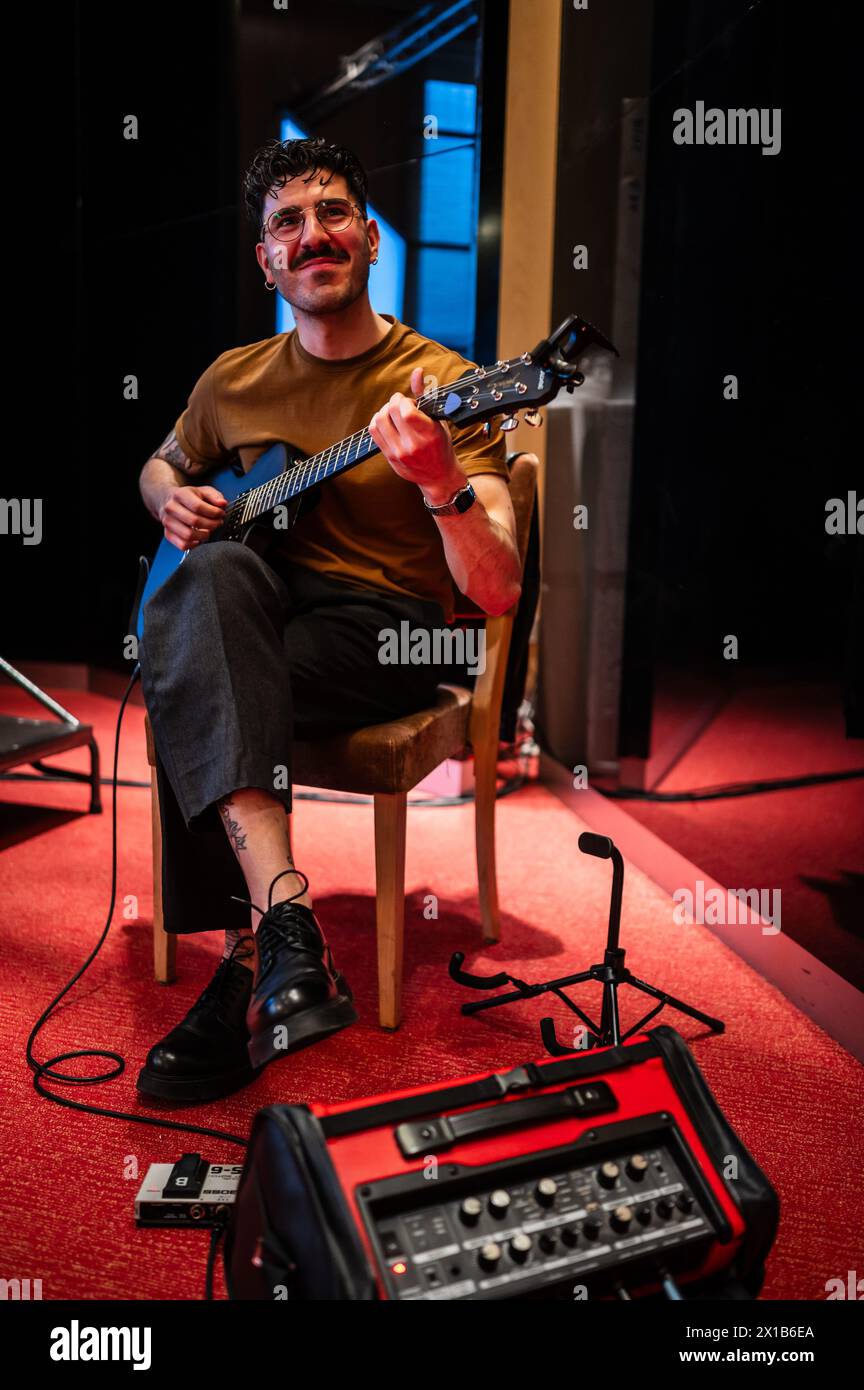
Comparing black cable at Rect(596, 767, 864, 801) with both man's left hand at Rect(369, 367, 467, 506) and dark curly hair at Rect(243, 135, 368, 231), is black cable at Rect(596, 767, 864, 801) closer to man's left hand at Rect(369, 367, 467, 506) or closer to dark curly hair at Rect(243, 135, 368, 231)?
man's left hand at Rect(369, 367, 467, 506)

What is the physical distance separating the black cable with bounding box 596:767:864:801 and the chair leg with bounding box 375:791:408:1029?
69 centimetres

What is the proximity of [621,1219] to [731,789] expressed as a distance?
1298 mm

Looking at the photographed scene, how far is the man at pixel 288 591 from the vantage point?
4.24ft

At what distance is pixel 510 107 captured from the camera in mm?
3074

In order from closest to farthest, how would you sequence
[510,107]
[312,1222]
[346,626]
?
[312,1222], [346,626], [510,107]

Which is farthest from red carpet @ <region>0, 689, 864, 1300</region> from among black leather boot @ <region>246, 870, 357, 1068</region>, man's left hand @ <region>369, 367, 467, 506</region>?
man's left hand @ <region>369, 367, 467, 506</region>

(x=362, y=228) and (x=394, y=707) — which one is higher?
(x=362, y=228)

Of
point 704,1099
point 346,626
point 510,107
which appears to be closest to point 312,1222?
point 704,1099

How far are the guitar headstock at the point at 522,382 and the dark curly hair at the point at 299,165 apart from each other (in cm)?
53

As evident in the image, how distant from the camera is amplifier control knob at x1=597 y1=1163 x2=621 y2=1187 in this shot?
0.93 metres

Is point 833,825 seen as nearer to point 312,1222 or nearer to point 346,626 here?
point 346,626

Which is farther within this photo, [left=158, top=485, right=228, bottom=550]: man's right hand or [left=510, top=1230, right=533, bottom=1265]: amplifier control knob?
[left=158, top=485, right=228, bottom=550]: man's right hand

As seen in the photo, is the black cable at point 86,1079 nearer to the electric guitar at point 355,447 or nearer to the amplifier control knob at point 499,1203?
the electric guitar at point 355,447
